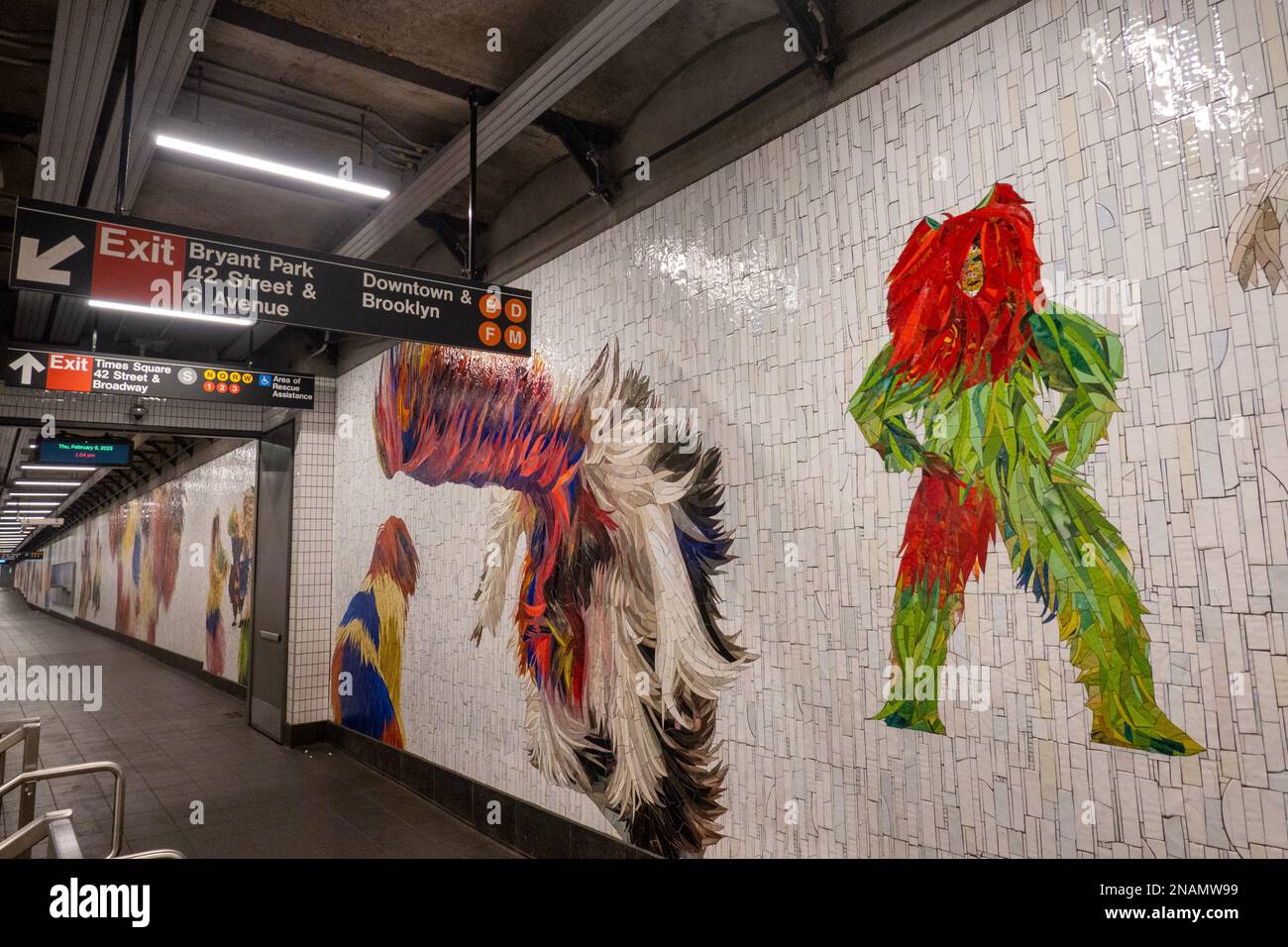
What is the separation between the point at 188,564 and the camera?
36.6ft

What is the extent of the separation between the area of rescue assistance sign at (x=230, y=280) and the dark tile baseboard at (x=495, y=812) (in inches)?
95.1

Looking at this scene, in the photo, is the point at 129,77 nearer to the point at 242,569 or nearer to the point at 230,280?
the point at 230,280

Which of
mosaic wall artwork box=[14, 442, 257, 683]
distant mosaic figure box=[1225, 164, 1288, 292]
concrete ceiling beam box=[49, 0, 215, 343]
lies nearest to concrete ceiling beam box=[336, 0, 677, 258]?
concrete ceiling beam box=[49, 0, 215, 343]

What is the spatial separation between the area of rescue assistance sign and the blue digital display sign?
21.6ft

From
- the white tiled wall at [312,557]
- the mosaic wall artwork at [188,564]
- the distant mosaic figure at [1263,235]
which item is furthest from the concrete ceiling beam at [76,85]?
the mosaic wall artwork at [188,564]

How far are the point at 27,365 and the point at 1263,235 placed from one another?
19.0 ft

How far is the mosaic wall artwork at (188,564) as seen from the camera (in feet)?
29.8

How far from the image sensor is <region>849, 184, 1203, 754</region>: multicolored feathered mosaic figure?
2.09 metres

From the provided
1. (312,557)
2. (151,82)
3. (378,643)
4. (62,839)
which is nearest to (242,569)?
(312,557)

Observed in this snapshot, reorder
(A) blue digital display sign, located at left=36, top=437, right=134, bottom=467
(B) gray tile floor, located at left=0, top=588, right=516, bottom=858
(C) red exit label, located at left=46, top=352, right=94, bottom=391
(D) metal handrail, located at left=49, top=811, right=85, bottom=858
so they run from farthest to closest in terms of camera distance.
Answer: (A) blue digital display sign, located at left=36, top=437, right=134, bottom=467 → (C) red exit label, located at left=46, top=352, right=94, bottom=391 → (B) gray tile floor, located at left=0, top=588, right=516, bottom=858 → (D) metal handrail, located at left=49, top=811, right=85, bottom=858

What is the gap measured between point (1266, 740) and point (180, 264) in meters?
3.56

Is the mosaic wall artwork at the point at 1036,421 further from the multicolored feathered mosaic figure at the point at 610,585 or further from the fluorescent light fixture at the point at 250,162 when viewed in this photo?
the fluorescent light fixture at the point at 250,162

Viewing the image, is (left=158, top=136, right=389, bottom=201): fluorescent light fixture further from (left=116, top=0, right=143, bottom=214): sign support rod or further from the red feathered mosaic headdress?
the red feathered mosaic headdress

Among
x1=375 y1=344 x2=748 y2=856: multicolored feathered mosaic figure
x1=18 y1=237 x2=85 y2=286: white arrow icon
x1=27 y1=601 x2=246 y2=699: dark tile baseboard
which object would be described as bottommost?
x1=27 y1=601 x2=246 y2=699: dark tile baseboard
